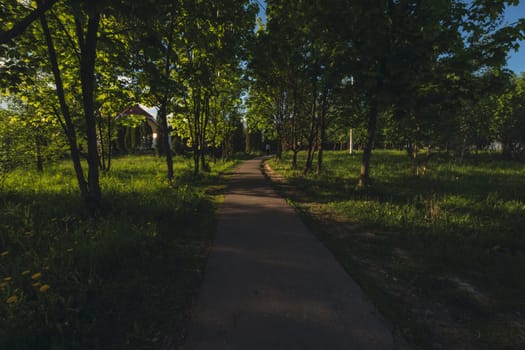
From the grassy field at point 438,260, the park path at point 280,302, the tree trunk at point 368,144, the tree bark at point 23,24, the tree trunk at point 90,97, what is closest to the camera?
the park path at point 280,302

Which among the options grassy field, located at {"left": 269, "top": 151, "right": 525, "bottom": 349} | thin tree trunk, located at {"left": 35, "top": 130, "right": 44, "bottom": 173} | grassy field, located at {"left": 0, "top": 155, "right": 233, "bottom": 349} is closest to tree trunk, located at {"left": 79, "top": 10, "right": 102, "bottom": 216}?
grassy field, located at {"left": 0, "top": 155, "right": 233, "bottom": 349}

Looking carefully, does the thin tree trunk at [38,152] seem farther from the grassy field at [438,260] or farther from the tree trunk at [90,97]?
the grassy field at [438,260]

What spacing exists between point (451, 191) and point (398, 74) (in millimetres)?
5146

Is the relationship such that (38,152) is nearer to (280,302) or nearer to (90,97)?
(90,97)

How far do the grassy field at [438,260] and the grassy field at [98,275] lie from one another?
2.55 meters

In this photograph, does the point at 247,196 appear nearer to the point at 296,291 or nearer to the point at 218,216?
the point at 218,216

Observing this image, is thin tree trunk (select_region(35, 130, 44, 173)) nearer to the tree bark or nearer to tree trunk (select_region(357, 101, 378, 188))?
the tree bark

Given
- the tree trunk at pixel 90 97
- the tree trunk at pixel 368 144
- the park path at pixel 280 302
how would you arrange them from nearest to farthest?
the park path at pixel 280 302 → the tree trunk at pixel 90 97 → the tree trunk at pixel 368 144

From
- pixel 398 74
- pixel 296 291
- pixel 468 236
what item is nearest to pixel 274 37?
Result: pixel 398 74

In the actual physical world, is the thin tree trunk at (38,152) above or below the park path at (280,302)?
above

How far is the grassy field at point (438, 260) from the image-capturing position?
92.8 inches

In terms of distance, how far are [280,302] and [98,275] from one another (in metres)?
2.41

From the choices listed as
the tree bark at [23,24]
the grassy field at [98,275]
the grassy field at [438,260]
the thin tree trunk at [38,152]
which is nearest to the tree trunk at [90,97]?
the grassy field at [98,275]

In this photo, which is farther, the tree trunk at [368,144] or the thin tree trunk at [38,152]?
the thin tree trunk at [38,152]
